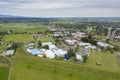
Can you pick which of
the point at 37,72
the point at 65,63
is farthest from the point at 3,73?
the point at 65,63

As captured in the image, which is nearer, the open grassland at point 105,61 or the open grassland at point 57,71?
the open grassland at point 57,71

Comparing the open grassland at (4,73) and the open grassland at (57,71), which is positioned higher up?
the open grassland at (57,71)

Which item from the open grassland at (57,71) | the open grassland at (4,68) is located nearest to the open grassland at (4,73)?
the open grassland at (4,68)

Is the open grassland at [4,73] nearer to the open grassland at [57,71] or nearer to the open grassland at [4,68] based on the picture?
the open grassland at [4,68]

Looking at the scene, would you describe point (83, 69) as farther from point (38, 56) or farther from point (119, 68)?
point (38, 56)

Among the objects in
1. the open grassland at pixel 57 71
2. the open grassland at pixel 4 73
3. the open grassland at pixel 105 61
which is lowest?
the open grassland at pixel 105 61

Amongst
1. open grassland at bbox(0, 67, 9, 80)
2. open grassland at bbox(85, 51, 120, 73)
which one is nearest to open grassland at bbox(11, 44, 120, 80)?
open grassland at bbox(85, 51, 120, 73)

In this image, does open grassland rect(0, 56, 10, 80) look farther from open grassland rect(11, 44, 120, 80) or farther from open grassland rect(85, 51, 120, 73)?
open grassland rect(85, 51, 120, 73)

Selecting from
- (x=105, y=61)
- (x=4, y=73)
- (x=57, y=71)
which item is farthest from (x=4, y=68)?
(x=105, y=61)
